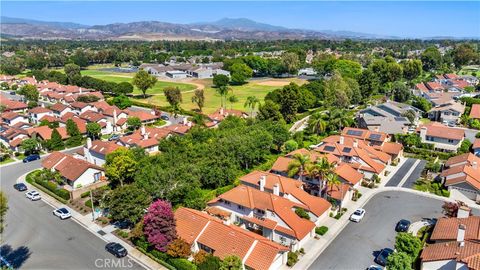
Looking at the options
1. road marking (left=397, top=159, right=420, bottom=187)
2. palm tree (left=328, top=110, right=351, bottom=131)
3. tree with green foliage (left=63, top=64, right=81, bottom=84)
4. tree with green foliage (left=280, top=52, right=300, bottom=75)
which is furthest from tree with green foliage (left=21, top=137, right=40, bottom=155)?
tree with green foliage (left=280, top=52, right=300, bottom=75)

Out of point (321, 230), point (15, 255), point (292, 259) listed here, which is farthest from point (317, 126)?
point (15, 255)

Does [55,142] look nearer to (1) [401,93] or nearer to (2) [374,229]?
(2) [374,229]

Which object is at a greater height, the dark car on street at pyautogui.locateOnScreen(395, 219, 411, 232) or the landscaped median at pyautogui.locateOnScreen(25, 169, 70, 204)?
the dark car on street at pyautogui.locateOnScreen(395, 219, 411, 232)

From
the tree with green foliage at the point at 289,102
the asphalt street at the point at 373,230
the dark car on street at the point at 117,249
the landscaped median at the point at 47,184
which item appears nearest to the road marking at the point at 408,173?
the asphalt street at the point at 373,230

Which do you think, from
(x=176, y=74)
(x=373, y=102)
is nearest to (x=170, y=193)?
A: (x=373, y=102)

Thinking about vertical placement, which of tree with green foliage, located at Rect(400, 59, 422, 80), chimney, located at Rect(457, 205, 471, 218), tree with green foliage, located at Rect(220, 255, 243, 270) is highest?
tree with green foliage, located at Rect(400, 59, 422, 80)

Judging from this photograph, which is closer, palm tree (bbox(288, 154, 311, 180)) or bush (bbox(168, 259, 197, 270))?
bush (bbox(168, 259, 197, 270))

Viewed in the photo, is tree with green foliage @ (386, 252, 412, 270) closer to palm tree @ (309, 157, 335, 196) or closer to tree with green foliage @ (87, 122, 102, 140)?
palm tree @ (309, 157, 335, 196)
